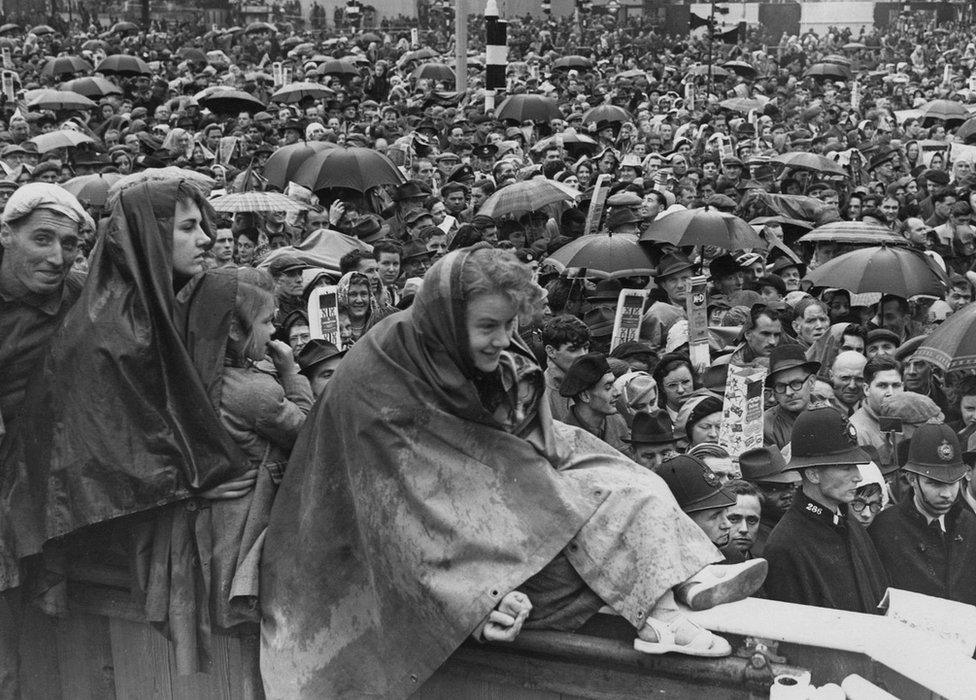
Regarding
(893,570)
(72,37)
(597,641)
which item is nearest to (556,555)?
(597,641)

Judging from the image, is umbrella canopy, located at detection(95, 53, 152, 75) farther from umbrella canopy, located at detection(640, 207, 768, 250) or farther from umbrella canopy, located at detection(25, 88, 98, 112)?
umbrella canopy, located at detection(640, 207, 768, 250)

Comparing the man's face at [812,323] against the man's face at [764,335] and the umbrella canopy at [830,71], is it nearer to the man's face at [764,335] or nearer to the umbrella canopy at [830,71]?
the man's face at [764,335]

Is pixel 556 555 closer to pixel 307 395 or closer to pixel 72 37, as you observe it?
pixel 307 395

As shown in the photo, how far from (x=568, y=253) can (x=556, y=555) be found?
6878mm

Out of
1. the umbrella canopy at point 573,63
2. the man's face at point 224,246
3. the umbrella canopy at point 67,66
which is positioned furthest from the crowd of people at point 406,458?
the umbrella canopy at point 573,63

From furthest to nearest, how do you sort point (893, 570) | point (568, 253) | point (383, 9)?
point (383, 9), point (568, 253), point (893, 570)

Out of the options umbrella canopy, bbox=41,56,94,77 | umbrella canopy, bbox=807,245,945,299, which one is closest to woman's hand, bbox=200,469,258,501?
umbrella canopy, bbox=807,245,945,299

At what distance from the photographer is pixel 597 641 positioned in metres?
3.53

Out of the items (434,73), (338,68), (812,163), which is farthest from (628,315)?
(434,73)

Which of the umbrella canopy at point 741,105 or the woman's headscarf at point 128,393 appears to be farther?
the umbrella canopy at point 741,105

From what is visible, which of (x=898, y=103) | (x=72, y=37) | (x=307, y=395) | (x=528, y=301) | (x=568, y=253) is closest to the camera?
(x=528, y=301)

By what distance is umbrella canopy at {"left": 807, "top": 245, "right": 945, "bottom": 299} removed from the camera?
31.2ft

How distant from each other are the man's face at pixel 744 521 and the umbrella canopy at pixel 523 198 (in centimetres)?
737

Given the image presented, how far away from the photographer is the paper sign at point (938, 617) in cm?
354
